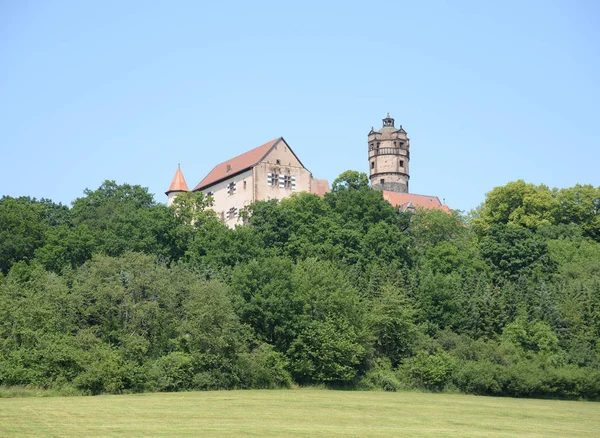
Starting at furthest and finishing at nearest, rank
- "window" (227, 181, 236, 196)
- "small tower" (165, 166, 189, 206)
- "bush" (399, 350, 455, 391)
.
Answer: "small tower" (165, 166, 189, 206) → "window" (227, 181, 236, 196) → "bush" (399, 350, 455, 391)

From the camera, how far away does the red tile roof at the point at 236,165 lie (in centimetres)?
10200

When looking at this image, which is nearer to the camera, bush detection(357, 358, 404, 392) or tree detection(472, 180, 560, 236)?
bush detection(357, 358, 404, 392)

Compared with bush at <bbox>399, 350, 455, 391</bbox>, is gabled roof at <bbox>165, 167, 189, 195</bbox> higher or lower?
higher

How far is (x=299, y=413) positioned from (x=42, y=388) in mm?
18825

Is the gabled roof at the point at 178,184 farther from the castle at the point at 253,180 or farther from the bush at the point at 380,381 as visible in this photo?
the bush at the point at 380,381

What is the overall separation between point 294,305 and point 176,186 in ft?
176

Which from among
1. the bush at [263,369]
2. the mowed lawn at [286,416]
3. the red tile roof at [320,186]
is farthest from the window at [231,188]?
the mowed lawn at [286,416]

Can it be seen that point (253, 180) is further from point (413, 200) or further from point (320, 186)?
point (413, 200)

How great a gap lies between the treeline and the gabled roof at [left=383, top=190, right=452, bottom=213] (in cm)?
4362

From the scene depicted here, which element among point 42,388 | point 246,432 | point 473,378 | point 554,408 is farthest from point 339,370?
point 246,432

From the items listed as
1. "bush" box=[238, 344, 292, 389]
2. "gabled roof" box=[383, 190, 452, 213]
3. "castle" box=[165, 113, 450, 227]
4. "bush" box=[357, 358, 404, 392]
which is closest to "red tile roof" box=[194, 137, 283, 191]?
"castle" box=[165, 113, 450, 227]

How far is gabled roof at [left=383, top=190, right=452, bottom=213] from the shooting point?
450 ft

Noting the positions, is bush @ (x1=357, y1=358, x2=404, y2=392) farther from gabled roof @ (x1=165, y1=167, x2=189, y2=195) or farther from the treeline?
gabled roof @ (x1=165, y1=167, x2=189, y2=195)

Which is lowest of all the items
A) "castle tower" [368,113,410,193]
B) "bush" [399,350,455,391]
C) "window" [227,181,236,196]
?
"bush" [399,350,455,391]
